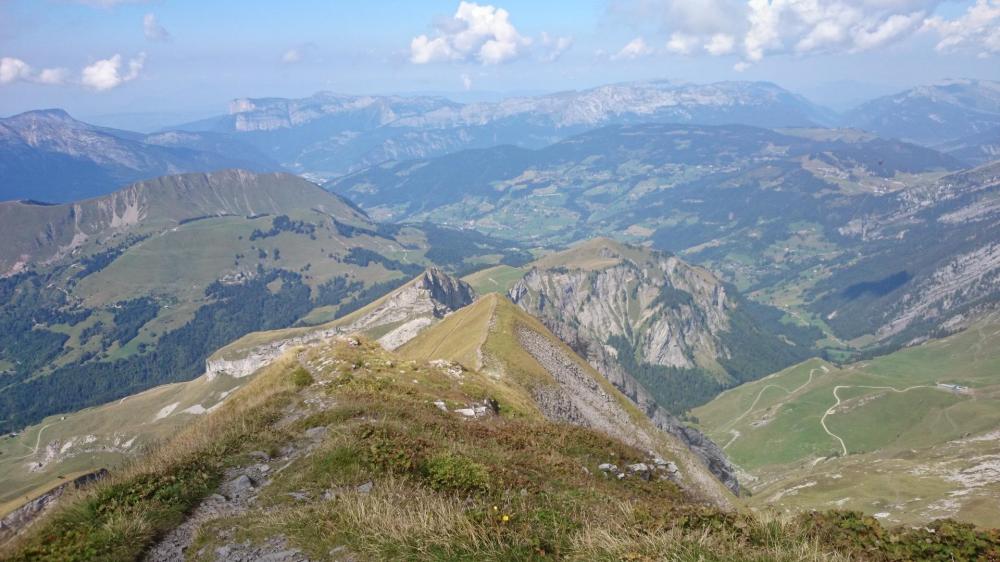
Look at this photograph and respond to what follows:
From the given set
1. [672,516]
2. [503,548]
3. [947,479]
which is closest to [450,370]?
[672,516]

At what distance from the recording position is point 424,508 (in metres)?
12.0

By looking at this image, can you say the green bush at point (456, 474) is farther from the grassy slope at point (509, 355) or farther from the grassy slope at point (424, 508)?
the grassy slope at point (509, 355)

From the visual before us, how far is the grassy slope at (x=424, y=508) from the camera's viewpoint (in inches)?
400

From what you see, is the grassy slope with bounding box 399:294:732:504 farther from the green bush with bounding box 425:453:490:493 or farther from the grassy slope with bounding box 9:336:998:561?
the green bush with bounding box 425:453:490:493

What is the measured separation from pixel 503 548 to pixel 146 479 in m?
11.2

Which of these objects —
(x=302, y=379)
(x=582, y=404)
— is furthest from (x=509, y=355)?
(x=302, y=379)

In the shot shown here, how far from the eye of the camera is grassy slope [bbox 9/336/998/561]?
33.3 feet

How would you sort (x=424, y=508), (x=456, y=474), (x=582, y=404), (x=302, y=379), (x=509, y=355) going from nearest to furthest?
(x=424, y=508) < (x=456, y=474) < (x=302, y=379) < (x=582, y=404) < (x=509, y=355)

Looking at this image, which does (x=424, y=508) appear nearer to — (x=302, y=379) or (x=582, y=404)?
(x=302, y=379)

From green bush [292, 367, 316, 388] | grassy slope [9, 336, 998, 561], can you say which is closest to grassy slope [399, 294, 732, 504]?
green bush [292, 367, 316, 388]

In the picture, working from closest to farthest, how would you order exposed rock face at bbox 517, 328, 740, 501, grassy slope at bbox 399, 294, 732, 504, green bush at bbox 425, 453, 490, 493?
green bush at bbox 425, 453, 490, 493 < exposed rock face at bbox 517, 328, 740, 501 < grassy slope at bbox 399, 294, 732, 504

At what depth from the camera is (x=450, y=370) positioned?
1774 inches

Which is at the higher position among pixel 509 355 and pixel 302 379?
pixel 302 379

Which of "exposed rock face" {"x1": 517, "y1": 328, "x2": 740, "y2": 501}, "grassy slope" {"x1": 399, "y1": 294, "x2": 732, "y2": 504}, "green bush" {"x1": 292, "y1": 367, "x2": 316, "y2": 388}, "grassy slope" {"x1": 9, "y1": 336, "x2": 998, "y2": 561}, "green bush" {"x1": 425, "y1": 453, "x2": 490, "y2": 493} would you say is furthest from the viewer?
"grassy slope" {"x1": 399, "y1": 294, "x2": 732, "y2": 504}
